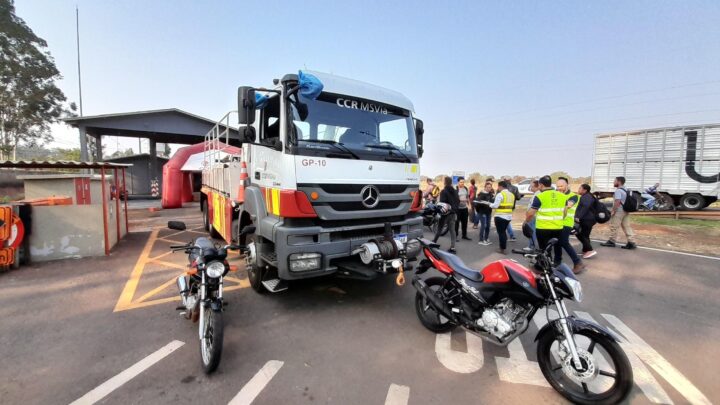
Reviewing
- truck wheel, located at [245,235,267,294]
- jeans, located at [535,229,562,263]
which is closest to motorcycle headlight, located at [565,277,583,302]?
jeans, located at [535,229,562,263]

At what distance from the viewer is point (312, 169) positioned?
349 cm

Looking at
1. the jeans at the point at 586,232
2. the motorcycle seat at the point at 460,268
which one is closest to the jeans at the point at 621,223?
the jeans at the point at 586,232

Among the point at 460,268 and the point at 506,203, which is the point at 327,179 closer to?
the point at 460,268

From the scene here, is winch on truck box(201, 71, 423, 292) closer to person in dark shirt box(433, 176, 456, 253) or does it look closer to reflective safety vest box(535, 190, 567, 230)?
reflective safety vest box(535, 190, 567, 230)

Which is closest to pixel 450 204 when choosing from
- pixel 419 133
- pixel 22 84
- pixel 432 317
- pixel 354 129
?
pixel 419 133

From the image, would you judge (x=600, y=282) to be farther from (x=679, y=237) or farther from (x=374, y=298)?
(x=679, y=237)

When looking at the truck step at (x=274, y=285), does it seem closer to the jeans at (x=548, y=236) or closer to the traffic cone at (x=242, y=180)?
the traffic cone at (x=242, y=180)

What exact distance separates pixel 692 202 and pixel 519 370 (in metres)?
17.1

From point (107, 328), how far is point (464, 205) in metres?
7.28

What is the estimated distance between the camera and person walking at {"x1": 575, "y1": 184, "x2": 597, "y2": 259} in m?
6.44

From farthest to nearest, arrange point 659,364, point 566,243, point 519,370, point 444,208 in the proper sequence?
point 444,208 < point 566,243 < point 659,364 < point 519,370

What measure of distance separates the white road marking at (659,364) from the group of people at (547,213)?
1058 millimetres

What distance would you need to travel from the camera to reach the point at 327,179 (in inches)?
140

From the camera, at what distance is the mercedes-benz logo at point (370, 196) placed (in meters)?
3.78
